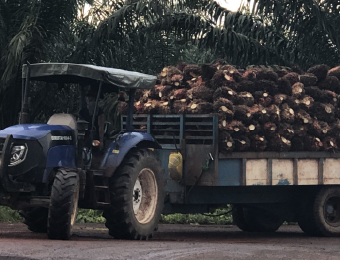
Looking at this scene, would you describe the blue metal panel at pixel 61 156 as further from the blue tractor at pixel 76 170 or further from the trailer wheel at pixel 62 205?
the trailer wheel at pixel 62 205

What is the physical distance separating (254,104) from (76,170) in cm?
365

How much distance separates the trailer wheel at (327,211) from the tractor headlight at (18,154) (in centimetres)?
544

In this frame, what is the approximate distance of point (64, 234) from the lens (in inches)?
371

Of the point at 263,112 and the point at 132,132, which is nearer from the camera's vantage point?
the point at 132,132

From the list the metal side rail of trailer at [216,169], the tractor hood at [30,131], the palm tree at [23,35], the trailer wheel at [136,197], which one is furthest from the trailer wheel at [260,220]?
the palm tree at [23,35]

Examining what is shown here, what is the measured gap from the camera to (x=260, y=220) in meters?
14.0

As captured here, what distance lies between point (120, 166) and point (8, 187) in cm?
167

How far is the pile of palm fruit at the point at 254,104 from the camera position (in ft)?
38.3

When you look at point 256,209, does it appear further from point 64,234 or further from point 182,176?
point 64,234

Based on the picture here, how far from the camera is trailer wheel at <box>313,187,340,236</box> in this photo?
502 inches

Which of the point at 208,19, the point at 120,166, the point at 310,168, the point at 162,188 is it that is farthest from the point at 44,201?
the point at 208,19

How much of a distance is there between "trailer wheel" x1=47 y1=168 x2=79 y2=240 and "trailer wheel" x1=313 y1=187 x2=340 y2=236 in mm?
4951

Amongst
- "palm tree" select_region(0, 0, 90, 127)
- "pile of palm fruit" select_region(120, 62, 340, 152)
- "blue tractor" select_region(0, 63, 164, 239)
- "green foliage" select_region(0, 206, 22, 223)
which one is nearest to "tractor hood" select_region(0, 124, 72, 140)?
"blue tractor" select_region(0, 63, 164, 239)

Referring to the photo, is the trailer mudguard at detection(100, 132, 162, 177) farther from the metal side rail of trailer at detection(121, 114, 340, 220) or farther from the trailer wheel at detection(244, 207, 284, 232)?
the trailer wheel at detection(244, 207, 284, 232)
